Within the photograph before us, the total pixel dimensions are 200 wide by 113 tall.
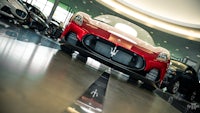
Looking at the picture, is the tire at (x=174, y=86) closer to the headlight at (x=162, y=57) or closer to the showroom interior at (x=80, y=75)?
the showroom interior at (x=80, y=75)

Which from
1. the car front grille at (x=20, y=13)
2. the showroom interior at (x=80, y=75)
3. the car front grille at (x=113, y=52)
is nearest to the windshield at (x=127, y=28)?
the showroom interior at (x=80, y=75)

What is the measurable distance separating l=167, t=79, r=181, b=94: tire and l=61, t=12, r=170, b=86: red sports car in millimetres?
3139

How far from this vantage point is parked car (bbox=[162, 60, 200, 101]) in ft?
23.6

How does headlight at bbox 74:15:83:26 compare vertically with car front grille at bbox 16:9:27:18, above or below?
above

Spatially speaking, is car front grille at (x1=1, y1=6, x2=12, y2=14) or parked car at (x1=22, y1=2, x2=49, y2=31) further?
parked car at (x1=22, y1=2, x2=49, y2=31)

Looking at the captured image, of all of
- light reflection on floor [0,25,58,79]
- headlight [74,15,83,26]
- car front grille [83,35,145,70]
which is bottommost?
light reflection on floor [0,25,58,79]

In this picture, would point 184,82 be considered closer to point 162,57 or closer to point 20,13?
point 162,57

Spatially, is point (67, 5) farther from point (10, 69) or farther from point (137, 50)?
point (10, 69)

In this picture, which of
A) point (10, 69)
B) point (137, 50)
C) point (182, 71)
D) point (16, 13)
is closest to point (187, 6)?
point (182, 71)

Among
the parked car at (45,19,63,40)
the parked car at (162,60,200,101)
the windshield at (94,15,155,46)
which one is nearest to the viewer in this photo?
the windshield at (94,15,155,46)

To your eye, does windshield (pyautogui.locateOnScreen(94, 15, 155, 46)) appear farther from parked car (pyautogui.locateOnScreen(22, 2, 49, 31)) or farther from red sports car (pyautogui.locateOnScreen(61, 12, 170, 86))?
parked car (pyautogui.locateOnScreen(22, 2, 49, 31))

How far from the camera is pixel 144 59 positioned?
4152 mm

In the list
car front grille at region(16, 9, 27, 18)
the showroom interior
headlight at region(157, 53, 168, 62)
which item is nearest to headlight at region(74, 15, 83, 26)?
the showroom interior

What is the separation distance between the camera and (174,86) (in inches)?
286
